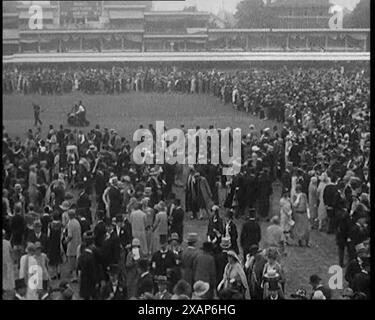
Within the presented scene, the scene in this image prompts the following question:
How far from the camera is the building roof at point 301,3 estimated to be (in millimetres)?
17719

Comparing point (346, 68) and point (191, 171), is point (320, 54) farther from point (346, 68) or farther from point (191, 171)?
point (191, 171)

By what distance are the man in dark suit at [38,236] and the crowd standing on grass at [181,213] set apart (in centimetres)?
2

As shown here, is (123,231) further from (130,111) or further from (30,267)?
(130,111)

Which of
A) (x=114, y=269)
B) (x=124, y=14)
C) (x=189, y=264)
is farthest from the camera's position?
(x=124, y=14)

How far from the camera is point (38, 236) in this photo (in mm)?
8469

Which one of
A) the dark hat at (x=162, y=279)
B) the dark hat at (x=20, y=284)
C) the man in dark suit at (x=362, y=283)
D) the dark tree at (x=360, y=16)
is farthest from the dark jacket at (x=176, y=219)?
the dark tree at (x=360, y=16)

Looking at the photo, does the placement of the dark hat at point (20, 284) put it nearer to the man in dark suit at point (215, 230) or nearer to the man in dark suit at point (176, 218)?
the man in dark suit at point (215, 230)

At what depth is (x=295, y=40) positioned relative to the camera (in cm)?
1909

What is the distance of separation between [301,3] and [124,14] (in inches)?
190

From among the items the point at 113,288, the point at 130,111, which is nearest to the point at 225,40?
the point at 130,111

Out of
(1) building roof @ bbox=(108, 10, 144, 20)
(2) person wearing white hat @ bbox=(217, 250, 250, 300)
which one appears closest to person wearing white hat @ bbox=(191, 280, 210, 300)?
(2) person wearing white hat @ bbox=(217, 250, 250, 300)

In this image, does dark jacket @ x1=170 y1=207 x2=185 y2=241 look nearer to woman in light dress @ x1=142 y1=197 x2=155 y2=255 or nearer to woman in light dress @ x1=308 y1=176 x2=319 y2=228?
woman in light dress @ x1=142 y1=197 x2=155 y2=255

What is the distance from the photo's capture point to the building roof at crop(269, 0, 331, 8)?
17.7 metres

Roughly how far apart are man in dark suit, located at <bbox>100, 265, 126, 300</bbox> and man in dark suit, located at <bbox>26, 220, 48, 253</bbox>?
139 cm
